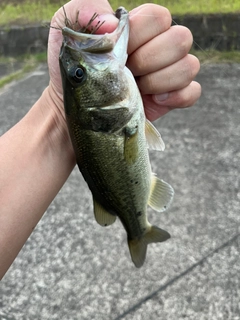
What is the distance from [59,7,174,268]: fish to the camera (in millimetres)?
1123

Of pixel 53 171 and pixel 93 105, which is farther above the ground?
pixel 93 105

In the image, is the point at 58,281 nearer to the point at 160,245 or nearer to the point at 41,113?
the point at 160,245

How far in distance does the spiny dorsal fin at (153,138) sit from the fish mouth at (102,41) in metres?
0.29

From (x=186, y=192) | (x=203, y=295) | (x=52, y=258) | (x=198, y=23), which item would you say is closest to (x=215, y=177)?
(x=186, y=192)

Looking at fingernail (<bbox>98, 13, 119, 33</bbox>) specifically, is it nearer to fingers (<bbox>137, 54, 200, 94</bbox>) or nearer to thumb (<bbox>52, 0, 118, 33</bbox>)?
thumb (<bbox>52, 0, 118, 33</bbox>)

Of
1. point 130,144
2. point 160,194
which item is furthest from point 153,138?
point 160,194

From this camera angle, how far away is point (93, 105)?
122 centimetres

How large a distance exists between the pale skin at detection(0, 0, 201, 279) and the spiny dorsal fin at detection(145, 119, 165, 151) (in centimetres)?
15

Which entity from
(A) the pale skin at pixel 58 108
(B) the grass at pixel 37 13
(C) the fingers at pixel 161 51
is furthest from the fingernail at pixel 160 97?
(B) the grass at pixel 37 13

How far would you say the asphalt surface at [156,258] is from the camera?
223 cm

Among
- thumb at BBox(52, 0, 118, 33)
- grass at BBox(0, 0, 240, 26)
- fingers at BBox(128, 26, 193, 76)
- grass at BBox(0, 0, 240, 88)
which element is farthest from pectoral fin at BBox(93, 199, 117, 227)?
grass at BBox(0, 0, 240, 88)

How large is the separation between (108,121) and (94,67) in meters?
0.18

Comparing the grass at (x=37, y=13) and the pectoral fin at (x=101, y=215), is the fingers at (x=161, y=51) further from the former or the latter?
the grass at (x=37, y=13)

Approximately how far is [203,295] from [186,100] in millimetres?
1253
